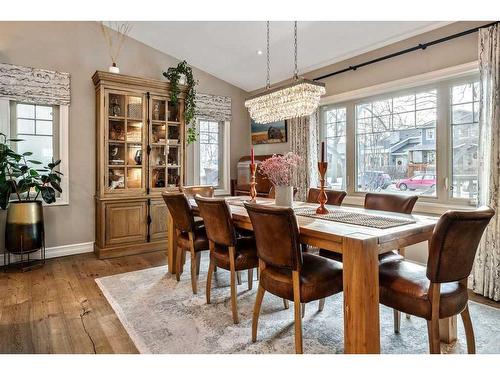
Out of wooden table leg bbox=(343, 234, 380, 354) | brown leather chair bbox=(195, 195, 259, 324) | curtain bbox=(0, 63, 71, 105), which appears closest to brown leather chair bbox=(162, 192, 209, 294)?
brown leather chair bbox=(195, 195, 259, 324)

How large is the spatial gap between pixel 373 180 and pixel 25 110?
4520 mm

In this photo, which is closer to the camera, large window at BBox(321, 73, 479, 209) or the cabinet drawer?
large window at BBox(321, 73, 479, 209)

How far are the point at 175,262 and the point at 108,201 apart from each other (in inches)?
55.0

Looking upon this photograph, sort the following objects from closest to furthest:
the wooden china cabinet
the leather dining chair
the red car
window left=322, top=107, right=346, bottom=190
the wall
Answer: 1. the leather dining chair
2. the wall
3. the red car
4. the wooden china cabinet
5. window left=322, top=107, right=346, bottom=190

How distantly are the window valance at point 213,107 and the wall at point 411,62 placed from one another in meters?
1.82

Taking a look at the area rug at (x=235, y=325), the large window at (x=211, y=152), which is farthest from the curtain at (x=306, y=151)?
the area rug at (x=235, y=325)

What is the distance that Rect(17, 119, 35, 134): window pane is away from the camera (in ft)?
13.1

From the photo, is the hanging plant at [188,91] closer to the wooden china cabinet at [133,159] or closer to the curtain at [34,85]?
the wooden china cabinet at [133,159]

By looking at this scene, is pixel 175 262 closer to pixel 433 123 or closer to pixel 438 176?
pixel 438 176

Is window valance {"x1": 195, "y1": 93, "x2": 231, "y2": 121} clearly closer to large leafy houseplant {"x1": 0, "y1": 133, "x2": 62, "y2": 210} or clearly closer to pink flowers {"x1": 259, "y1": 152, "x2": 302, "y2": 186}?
large leafy houseplant {"x1": 0, "y1": 133, "x2": 62, "y2": 210}

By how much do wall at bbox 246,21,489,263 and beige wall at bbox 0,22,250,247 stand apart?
305cm

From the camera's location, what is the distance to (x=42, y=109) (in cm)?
413

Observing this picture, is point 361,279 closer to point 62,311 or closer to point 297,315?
point 297,315
